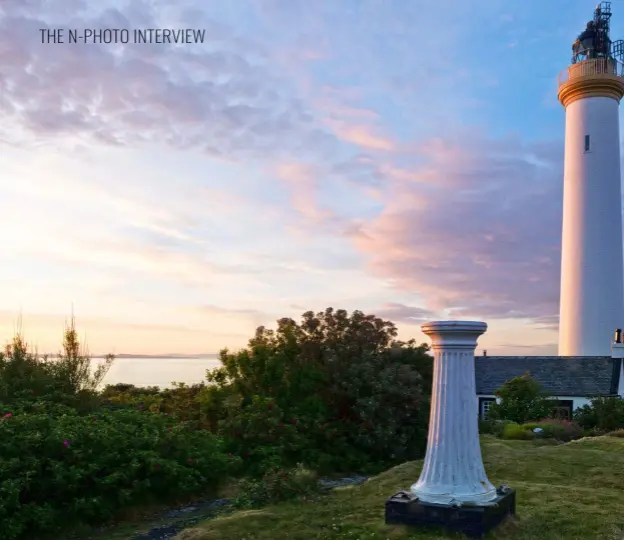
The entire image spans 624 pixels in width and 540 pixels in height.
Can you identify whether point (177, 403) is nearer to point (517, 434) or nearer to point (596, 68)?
point (517, 434)

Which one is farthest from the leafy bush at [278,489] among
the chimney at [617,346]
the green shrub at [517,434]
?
the chimney at [617,346]

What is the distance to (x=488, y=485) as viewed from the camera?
709 centimetres

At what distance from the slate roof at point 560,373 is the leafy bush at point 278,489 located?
17.8 m

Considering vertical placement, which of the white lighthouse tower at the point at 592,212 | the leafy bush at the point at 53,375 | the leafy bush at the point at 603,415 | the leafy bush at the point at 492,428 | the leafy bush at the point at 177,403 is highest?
the white lighthouse tower at the point at 592,212

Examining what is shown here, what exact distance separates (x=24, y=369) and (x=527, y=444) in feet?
42.3

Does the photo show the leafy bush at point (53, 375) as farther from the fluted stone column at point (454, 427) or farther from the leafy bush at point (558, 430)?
the leafy bush at point (558, 430)

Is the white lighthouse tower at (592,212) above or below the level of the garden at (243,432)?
above

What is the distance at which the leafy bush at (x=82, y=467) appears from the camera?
8.45 metres

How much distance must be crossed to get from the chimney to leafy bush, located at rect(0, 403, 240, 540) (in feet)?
65.1

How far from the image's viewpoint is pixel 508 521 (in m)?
7.11

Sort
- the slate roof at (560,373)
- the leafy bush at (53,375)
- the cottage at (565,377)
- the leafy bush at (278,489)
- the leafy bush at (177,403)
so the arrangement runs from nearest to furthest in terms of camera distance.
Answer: the leafy bush at (278,489) < the leafy bush at (53,375) < the leafy bush at (177,403) < the cottage at (565,377) < the slate roof at (560,373)

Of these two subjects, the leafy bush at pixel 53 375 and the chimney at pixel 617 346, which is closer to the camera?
the leafy bush at pixel 53 375

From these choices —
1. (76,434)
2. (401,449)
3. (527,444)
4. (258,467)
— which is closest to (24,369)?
(76,434)

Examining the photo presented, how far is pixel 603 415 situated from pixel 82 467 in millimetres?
18104
